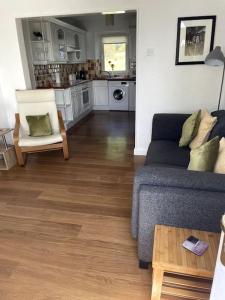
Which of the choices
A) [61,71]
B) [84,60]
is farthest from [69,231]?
[84,60]

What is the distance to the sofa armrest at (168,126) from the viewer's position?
268 cm

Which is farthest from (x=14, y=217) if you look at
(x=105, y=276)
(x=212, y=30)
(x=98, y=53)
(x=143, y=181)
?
(x=98, y=53)

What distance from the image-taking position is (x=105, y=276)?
57.6 inches

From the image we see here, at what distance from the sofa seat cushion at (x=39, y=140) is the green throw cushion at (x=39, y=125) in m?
0.11

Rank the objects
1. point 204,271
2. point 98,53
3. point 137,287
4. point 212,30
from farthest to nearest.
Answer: point 98,53 < point 212,30 < point 137,287 < point 204,271

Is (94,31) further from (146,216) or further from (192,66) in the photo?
(146,216)

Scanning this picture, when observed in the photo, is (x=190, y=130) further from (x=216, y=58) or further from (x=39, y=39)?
(x=39, y=39)

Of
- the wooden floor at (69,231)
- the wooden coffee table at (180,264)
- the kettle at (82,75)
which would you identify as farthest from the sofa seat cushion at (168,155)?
the kettle at (82,75)

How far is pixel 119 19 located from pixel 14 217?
5606 millimetres

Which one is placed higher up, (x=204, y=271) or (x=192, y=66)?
(x=192, y=66)

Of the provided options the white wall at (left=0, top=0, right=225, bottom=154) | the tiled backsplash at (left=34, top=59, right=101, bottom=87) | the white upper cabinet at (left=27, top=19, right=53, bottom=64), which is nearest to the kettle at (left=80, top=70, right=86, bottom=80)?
the tiled backsplash at (left=34, top=59, right=101, bottom=87)

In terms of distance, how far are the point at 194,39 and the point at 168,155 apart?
155cm

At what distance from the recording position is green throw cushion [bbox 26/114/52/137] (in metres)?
3.13

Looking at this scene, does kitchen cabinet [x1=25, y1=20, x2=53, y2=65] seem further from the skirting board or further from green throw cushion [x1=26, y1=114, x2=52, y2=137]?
the skirting board
